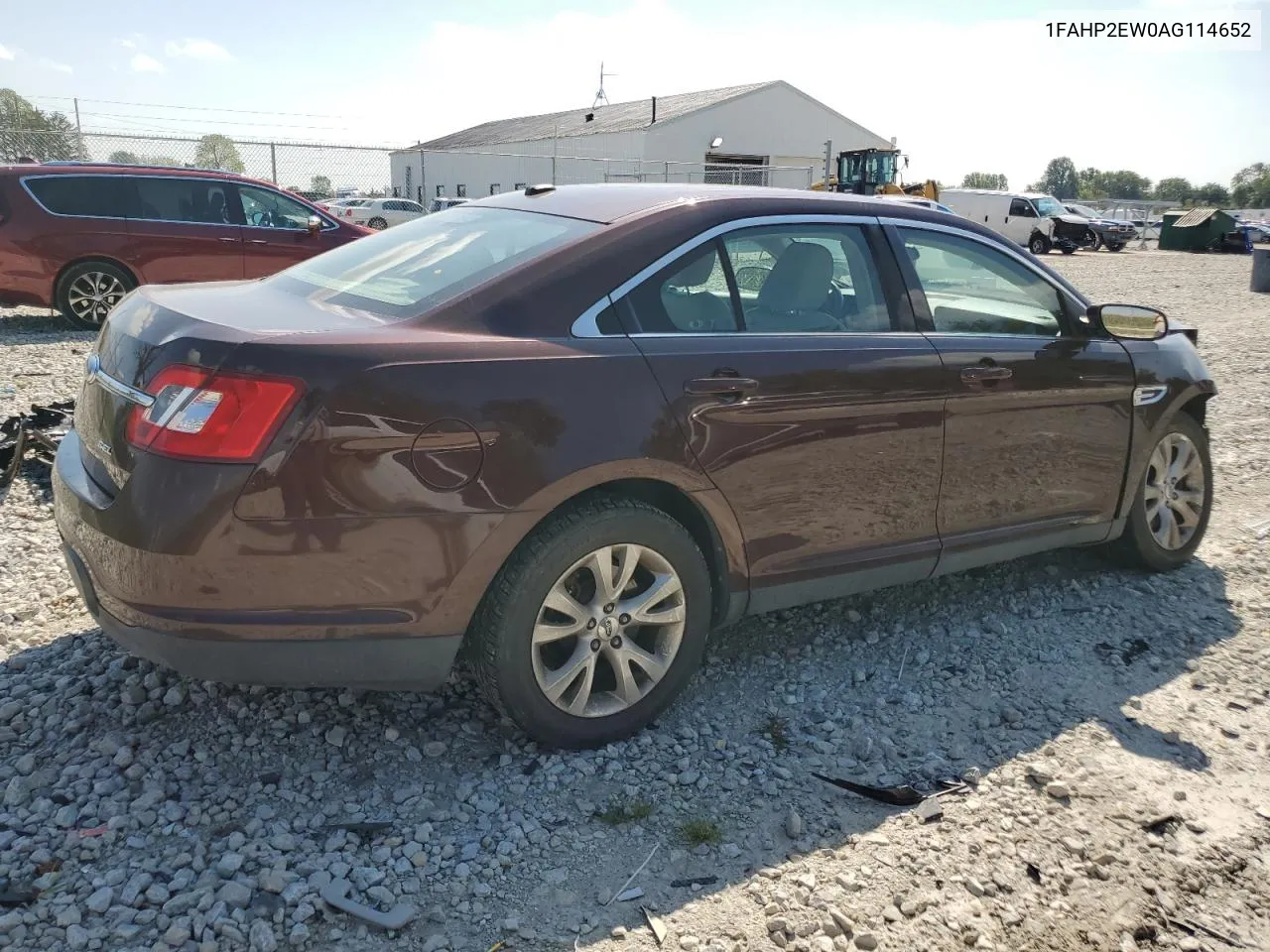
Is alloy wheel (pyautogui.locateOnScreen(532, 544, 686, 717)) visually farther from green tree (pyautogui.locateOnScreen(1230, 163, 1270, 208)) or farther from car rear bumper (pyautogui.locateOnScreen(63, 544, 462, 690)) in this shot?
green tree (pyautogui.locateOnScreen(1230, 163, 1270, 208))

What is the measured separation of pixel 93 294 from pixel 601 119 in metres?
40.6

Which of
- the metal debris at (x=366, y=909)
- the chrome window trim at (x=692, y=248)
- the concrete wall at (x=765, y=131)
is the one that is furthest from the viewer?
the concrete wall at (x=765, y=131)

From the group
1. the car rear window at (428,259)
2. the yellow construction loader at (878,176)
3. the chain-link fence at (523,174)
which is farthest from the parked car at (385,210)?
the car rear window at (428,259)

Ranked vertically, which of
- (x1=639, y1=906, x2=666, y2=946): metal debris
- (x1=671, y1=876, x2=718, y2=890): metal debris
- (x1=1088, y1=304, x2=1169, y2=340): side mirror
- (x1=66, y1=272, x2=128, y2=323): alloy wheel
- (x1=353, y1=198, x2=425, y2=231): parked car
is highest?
(x1=353, y1=198, x2=425, y2=231): parked car

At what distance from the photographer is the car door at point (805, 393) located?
3.09 m

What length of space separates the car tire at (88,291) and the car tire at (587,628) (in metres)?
8.54

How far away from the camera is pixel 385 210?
30.3 metres

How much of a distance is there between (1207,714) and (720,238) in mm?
2413

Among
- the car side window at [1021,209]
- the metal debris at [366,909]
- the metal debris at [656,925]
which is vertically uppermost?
the car side window at [1021,209]

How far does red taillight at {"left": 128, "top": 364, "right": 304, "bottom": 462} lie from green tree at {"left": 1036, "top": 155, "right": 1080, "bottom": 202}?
103604 millimetres

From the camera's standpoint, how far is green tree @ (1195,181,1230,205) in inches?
2733

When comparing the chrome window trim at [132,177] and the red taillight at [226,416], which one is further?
the chrome window trim at [132,177]

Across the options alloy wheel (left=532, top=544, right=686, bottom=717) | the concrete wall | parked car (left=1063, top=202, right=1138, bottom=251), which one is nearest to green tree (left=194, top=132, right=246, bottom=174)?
alloy wheel (left=532, top=544, right=686, bottom=717)

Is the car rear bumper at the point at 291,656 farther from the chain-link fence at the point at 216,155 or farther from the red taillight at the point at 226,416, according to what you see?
the chain-link fence at the point at 216,155
